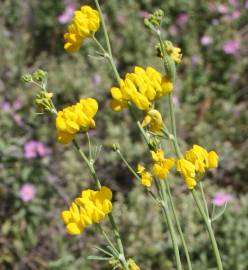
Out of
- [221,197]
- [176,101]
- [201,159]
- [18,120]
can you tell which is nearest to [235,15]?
[176,101]

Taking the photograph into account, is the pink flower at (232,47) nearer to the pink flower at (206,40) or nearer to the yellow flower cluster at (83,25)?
the pink flower at (206,40)

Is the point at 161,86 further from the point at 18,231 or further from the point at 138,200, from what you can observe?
the point at 18,231

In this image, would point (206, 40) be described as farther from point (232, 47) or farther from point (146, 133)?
point (146, 133)

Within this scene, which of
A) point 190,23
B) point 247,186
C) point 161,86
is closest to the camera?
point 161,86

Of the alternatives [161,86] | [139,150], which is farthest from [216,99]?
[161,86]

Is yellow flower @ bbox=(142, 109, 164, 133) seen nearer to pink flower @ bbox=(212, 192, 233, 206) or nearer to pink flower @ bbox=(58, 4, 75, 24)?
pink flower @ bbox=(212, 192, 233, 206)

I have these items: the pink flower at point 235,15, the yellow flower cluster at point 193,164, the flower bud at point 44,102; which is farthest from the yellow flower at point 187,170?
the pink flower at point 235,15
